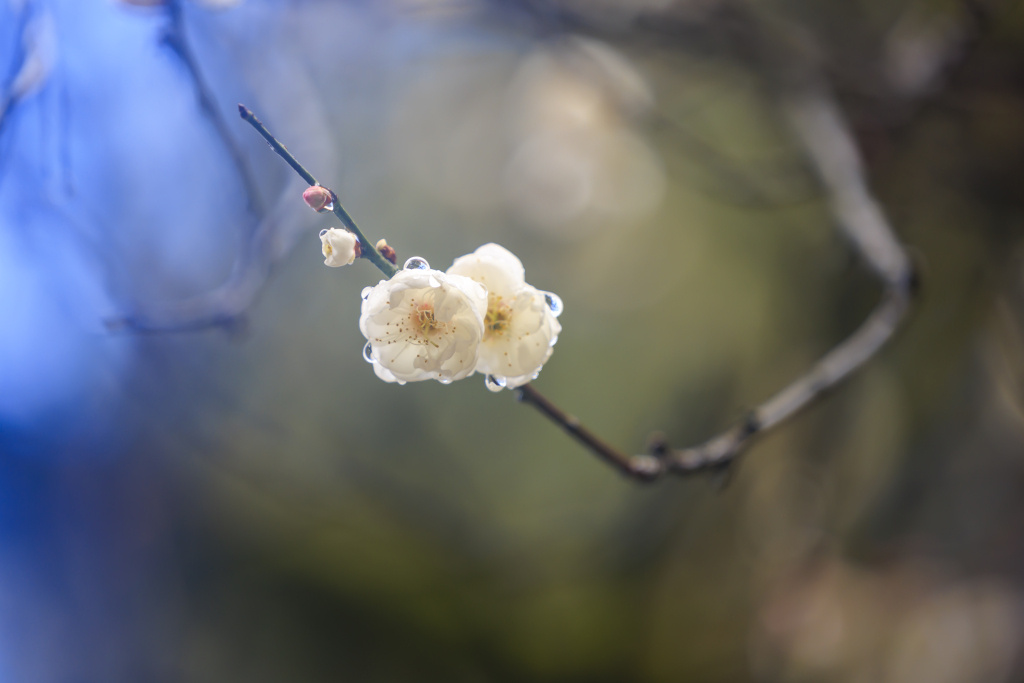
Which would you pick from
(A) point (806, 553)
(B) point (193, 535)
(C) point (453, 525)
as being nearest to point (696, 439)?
(A) point (806, 553)

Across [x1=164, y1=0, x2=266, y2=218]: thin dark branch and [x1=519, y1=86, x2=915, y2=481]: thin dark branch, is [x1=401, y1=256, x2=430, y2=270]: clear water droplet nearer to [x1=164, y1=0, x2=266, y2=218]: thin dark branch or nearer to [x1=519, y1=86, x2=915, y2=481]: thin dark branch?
[x1=519, y1=86, x2=915, y2=481]: thin dark branch

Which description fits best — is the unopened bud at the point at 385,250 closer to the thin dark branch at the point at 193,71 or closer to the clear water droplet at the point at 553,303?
the clear water droplet at the point at 553,303

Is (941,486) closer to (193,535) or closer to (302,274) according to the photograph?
(302,274)

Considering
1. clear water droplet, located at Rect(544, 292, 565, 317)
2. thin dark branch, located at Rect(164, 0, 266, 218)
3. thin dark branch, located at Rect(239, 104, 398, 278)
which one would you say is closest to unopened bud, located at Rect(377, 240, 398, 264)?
thin dark branch, located at Rect(239, 104, 398, 278)

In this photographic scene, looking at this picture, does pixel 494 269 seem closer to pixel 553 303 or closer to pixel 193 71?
pixel 553 303

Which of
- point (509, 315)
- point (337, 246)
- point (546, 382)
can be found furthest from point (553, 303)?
point (546, 382)

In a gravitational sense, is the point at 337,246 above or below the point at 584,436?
above

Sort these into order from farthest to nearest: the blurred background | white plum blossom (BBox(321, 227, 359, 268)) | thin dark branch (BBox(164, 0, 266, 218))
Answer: the blurred background, thin dark branch (BBox(164, 0, 266, 218)), white plum blossom (BBox(321, 227, 359, 268))
